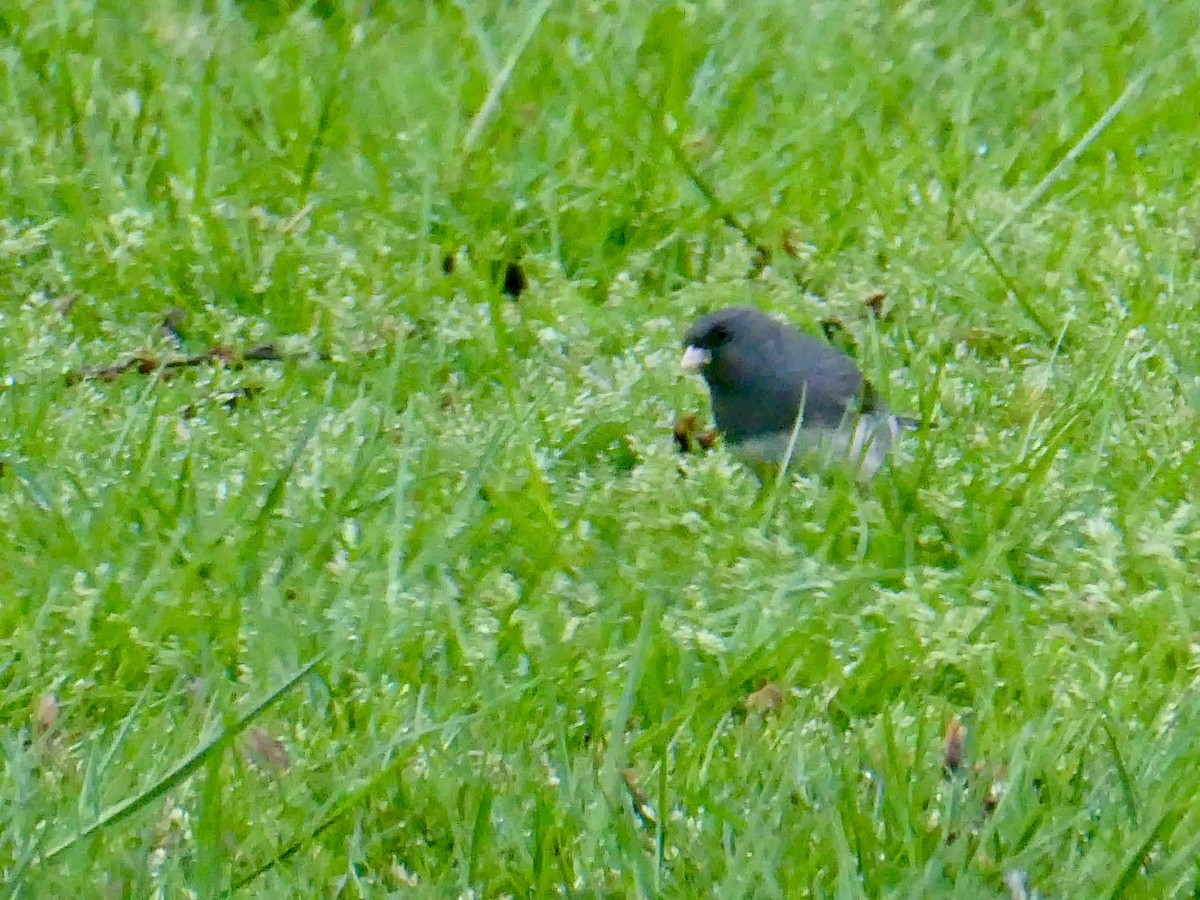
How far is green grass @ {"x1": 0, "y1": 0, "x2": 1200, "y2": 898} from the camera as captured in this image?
7.51 feet

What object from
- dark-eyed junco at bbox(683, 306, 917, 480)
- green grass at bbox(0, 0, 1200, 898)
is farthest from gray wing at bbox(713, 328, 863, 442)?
green grass at bbox(0, 0, 1200, 898)

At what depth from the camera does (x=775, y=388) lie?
142 inches

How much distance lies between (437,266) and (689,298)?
0.48m

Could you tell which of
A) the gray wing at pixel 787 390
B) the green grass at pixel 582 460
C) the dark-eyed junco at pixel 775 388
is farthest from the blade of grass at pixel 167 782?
the gray wing at pixel 787 390

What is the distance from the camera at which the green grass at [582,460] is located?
2.29m

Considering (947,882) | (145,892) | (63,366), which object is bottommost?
(63,366)

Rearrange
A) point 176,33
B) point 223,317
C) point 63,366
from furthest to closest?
point 176,33 < point 223,317 < point 63,366

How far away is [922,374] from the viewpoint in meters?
3.67

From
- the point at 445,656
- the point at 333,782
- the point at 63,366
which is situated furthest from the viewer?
the point at 63,366

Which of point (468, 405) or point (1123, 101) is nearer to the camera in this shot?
point (468, 405)

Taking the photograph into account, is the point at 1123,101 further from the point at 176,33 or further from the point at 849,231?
the point at 176,33

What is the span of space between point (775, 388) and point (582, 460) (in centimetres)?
37

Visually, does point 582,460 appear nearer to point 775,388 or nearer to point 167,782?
Result: point 775,388

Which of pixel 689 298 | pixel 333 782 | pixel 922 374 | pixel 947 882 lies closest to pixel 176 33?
pixel 689 298
